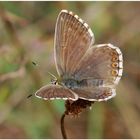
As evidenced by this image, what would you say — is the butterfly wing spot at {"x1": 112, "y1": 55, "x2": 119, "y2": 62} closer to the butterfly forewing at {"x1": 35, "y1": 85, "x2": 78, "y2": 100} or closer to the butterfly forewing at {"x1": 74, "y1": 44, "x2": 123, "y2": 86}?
the butterfly forewing at {"x1": 74, "y1": 44, "x2": 123, "y2": 86}

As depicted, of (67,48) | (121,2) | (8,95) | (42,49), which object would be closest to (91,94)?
(67,48)

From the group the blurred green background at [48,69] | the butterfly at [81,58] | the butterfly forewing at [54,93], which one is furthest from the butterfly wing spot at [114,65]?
the blurred green background at [48,69]

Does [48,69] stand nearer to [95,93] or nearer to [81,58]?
[81,58]

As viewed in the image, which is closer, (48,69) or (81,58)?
(81,58)

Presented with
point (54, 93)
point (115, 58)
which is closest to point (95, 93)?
point (54, 93)

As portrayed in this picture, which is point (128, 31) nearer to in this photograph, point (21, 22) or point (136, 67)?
point (136, 67)

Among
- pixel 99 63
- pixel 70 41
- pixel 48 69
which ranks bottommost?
pixel 48 69

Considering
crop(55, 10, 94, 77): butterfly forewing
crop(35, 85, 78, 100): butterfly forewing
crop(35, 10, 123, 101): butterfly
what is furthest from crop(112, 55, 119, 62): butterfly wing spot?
crop(35, 85, 78, 100): butterfly forewing

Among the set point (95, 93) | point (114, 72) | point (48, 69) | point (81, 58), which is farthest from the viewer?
point (48, 69)
